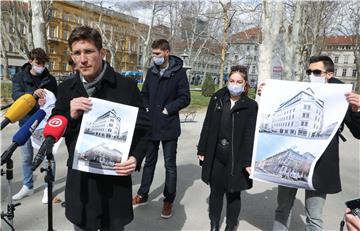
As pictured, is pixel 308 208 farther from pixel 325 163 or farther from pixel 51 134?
pixel 51 134

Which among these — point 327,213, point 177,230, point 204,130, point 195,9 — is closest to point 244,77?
point 204,130

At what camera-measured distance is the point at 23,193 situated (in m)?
4.65

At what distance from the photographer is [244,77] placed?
355 centimetres

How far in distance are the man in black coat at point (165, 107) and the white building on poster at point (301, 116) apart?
171cm

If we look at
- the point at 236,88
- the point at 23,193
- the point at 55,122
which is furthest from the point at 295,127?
the point at 23,193

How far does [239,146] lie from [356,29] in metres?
39.8

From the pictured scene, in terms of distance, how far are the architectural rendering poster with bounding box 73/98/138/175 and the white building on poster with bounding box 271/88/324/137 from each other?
1.54 metres

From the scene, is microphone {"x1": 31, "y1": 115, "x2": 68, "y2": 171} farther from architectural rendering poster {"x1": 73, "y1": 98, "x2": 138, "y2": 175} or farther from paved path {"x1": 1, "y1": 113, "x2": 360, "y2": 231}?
paved path {"x1": 1, "y1": 113, "x2": 360, "y2": 231}

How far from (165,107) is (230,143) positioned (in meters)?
1.26

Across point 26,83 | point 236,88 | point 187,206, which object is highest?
point 236,88

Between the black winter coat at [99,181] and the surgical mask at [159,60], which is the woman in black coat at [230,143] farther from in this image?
the black winter coat at [99,181]

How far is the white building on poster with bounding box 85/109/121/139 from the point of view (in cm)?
216

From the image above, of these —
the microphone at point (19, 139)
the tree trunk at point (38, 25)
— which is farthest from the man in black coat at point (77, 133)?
the tree trunk at point (38, 25)

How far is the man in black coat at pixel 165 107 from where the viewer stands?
438 centimetres
